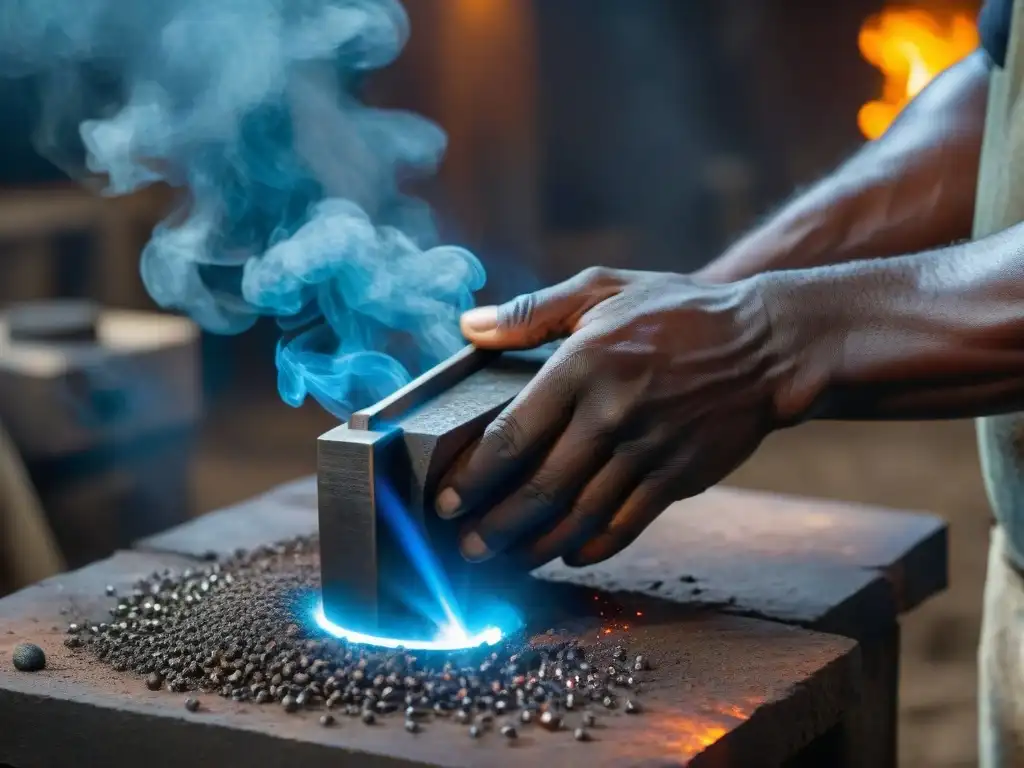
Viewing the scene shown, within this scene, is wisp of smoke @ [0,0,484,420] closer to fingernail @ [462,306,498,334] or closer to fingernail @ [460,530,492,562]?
fingernail @ [462,306,498,334]

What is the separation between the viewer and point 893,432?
→ 6.97 m

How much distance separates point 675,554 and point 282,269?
83 cm

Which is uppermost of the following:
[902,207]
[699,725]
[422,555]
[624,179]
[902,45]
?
[902,45]

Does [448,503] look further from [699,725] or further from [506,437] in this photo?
[699,725]

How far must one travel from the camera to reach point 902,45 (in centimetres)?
863

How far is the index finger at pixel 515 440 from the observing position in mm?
Answer: 1786

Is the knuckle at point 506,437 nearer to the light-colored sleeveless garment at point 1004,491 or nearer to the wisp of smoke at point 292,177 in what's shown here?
the wisp of smoke at point 292,177

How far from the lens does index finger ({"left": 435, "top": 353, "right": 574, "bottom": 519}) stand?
1786mm

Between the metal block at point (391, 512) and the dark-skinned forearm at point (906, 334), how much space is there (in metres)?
0.42

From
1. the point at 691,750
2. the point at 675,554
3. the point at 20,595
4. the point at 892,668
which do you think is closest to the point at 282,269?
the point at 20,595

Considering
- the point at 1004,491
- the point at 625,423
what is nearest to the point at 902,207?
the point at 1004,491

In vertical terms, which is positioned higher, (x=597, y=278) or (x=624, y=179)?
(x=624, y=179)

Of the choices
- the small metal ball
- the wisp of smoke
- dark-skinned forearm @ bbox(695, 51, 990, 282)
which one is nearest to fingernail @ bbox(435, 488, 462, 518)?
the wisp of smoke

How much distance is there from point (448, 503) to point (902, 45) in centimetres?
763
